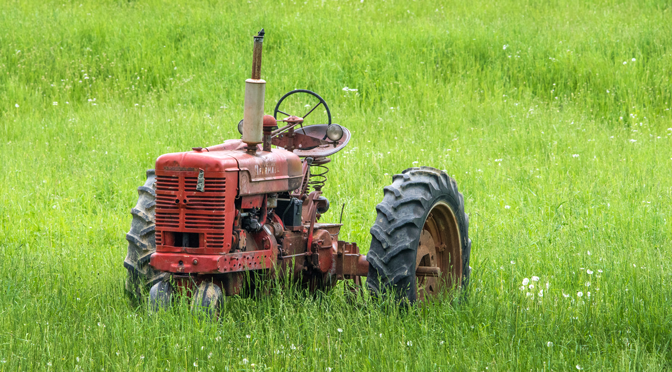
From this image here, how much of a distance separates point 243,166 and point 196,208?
1.28 ft

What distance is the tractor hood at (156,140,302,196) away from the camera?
4.31 metres

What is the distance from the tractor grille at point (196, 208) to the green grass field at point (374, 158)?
1.63 feet

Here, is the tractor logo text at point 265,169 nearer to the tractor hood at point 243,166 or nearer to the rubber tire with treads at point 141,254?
the tractor hood at point 243,166

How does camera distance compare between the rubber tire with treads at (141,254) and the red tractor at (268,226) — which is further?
the rubber tire with treads at (141,254)

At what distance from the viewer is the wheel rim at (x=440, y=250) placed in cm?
529

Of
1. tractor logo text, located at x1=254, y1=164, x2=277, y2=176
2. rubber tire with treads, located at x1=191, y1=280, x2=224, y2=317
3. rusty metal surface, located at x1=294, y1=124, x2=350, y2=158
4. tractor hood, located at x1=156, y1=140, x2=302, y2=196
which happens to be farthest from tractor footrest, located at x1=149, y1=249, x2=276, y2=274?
→ rusty metal surface, located at x1=294, y1=124, x2=350, y2=158

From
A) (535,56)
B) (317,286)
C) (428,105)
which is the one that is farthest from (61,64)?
(317,286)

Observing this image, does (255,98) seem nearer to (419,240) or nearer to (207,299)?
(207,299)

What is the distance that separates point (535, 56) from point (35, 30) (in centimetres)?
913

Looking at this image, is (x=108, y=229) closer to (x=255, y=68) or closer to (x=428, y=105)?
(x=255, y=68)

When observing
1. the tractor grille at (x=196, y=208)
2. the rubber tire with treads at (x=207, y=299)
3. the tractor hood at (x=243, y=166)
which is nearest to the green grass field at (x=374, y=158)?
the rubber tire with treads at (x=207, y=299)

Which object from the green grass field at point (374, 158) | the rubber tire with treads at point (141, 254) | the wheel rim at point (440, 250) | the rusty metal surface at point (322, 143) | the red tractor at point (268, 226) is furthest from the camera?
the rusty metal surface at point (322, 143)

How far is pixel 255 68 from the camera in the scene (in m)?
4.39

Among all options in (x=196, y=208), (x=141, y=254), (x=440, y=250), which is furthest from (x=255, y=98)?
(x=440, y=250)
